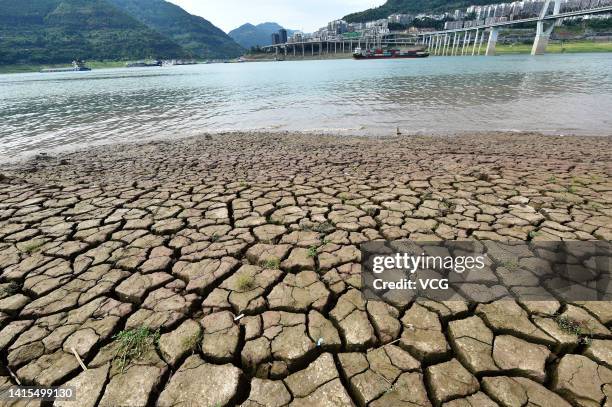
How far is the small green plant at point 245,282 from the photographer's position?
2718 mm

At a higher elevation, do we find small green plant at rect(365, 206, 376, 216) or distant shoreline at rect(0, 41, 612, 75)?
distant shoreline at rect(0, 41, 612, 75)

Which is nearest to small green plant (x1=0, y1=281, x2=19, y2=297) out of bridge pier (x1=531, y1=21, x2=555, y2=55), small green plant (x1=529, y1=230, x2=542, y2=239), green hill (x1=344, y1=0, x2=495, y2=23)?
small green plant (x1=529, y1=230, x2=542, y2=239)

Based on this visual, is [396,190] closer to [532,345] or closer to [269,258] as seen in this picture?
[269,258]

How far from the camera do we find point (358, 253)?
10.4 feet

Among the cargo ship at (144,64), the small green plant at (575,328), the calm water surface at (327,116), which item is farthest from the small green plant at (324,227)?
the cargo ship at (144,64)

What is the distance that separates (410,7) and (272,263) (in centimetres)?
23296

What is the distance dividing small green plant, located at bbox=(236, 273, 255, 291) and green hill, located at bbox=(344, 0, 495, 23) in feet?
706

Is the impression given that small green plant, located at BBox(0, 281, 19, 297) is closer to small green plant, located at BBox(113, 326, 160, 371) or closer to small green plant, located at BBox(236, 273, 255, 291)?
small green plant, located at BBox(113, 326, 160, 371)

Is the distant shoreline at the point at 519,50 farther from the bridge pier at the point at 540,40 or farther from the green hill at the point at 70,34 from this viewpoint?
the bridge pier at the point at 540,40

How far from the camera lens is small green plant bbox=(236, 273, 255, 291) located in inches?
107

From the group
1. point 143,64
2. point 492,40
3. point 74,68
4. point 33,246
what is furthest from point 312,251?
point 143,64

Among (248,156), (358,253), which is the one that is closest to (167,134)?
(248,156)

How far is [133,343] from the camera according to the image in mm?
2176

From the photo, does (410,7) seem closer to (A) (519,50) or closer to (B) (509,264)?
(A) (519,50)
